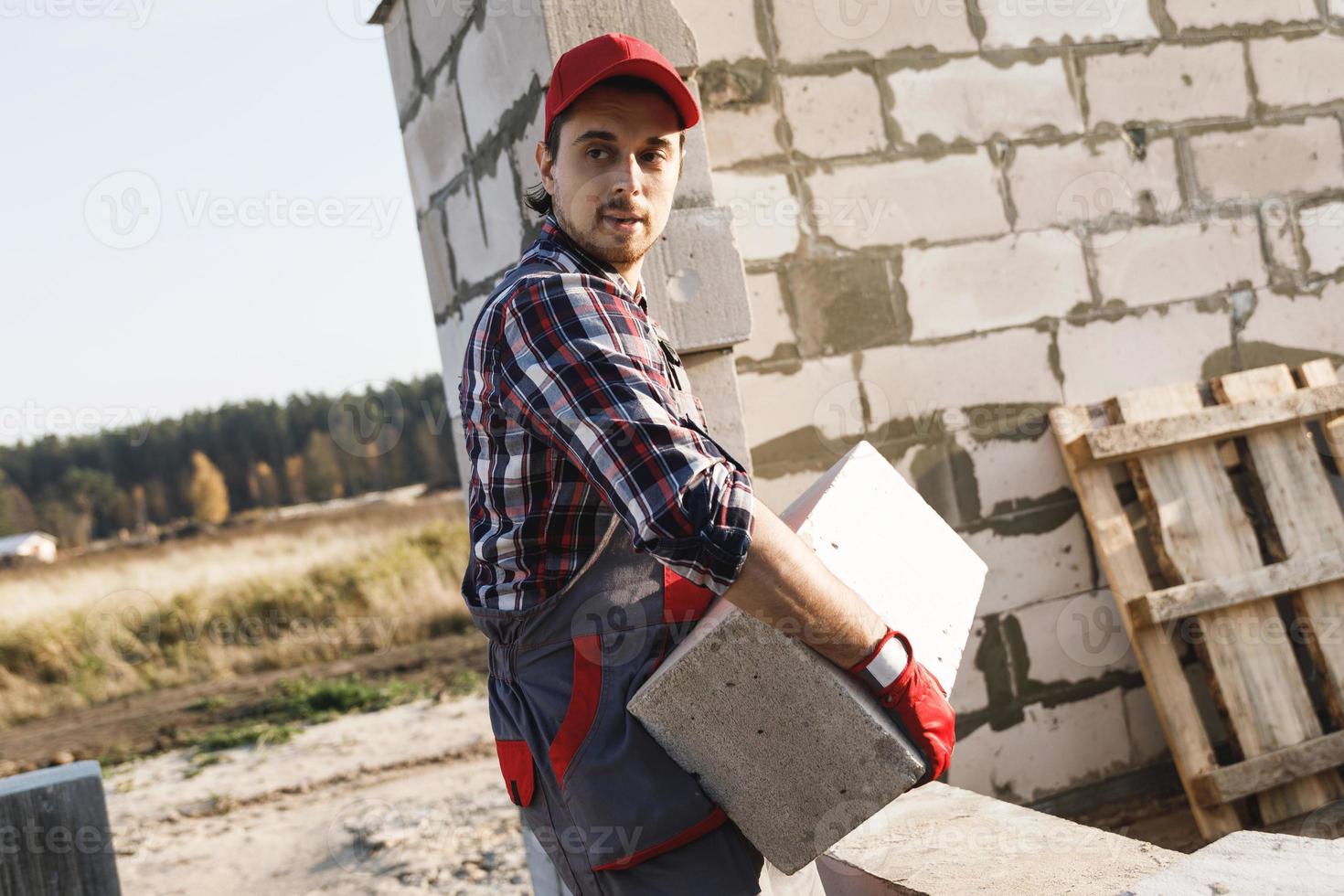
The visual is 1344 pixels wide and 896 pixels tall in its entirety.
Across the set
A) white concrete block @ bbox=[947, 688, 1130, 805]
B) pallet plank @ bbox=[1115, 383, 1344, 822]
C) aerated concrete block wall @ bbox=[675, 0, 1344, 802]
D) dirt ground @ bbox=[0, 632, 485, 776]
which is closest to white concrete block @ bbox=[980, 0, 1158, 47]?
aerated concrete block wall @ bbox=[675, 0, 1344, 802]

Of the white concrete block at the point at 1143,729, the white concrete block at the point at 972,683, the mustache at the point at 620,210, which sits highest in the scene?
the mustache at the point at 620,210

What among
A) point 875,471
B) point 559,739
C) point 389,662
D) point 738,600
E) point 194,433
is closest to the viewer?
point 738,600

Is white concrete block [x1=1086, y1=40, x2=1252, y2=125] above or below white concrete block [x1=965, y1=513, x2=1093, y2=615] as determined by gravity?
above

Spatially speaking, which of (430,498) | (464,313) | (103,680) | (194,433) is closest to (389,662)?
(103,680)

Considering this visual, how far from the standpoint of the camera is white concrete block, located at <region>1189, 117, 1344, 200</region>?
3.96 meters

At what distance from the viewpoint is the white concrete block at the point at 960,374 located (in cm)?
357

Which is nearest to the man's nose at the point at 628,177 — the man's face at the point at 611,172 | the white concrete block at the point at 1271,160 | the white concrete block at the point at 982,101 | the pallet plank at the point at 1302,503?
the man's face at the point at 611,172

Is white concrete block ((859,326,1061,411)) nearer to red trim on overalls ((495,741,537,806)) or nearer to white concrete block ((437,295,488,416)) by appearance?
white concrete block ((437,295,488,416))

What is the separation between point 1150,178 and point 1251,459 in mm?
1084

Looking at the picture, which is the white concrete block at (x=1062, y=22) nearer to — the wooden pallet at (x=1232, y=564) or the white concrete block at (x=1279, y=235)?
the white concrete block at (x=1279, y=235)

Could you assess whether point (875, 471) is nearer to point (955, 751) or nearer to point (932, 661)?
point (932, 661)

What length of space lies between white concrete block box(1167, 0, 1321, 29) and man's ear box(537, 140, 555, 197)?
122 inches

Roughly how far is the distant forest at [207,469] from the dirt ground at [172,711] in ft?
58.8

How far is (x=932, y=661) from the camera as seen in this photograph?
162 cm
